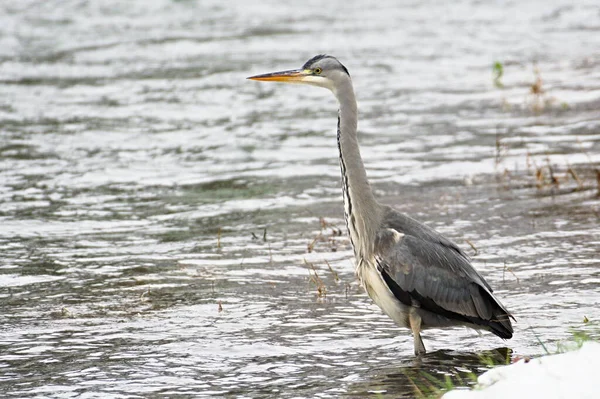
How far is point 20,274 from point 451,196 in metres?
4.23

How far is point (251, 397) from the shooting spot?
580 cm

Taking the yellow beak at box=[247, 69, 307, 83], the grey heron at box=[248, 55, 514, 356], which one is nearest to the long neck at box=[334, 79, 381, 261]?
the grey heron at box=[248, 55, 514, 356]

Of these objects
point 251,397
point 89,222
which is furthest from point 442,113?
point 251,397

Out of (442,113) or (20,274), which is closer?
(20,274)

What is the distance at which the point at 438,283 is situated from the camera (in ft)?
21.4

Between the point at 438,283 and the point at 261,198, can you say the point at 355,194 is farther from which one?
the point at 261,198

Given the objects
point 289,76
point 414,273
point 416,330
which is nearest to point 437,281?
point 414,273

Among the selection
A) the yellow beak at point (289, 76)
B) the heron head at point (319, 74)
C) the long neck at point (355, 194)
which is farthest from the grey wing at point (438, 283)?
the yellow beak at point (289, 76)

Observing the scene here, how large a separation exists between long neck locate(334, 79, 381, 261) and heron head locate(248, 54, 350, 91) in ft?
0.59

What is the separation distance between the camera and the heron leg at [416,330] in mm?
6469

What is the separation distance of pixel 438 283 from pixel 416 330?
31 centimetres

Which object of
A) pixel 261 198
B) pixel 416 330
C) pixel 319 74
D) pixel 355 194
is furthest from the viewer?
pixel 261 198

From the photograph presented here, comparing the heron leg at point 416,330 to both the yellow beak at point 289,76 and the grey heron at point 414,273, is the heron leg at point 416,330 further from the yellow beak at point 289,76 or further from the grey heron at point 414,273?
the yellow beak at point 289,76

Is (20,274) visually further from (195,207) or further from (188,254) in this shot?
(195,207)
